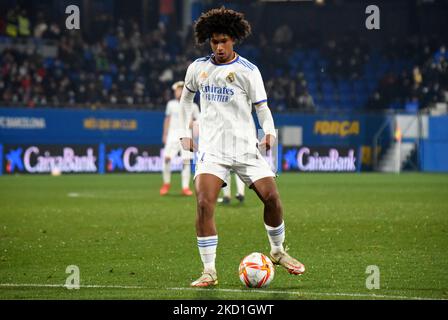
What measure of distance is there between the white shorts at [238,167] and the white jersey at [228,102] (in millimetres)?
50

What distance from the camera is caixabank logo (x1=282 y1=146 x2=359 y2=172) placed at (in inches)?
1342

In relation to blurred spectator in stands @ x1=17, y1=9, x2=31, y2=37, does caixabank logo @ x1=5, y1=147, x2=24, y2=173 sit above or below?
below

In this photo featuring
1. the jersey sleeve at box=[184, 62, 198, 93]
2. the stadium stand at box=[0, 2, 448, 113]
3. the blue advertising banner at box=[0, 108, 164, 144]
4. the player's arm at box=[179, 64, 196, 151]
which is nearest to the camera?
the jersey sleeve at box=[184, 62, 198, 93]

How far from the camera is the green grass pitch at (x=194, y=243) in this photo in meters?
8.34

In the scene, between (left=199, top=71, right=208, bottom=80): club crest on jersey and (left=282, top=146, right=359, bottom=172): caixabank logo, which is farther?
(left=282, top=146, right=359, bottom=172): caixabank logo

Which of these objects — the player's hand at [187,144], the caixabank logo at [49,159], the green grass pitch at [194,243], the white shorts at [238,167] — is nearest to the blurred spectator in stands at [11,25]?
the caixabank logo at [49,159]

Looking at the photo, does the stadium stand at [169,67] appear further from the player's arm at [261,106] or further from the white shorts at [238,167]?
the player's arm at [261,106]

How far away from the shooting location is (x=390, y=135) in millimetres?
35562

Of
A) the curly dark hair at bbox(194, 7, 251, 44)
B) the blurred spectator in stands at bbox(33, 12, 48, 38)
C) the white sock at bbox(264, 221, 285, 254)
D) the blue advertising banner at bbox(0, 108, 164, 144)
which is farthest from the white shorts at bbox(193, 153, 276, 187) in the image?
the blurred spectator in stands at bbox(33, 12, 48, 38)

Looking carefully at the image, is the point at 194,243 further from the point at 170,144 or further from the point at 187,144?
the point at 170,144

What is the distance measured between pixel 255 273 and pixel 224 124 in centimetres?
140

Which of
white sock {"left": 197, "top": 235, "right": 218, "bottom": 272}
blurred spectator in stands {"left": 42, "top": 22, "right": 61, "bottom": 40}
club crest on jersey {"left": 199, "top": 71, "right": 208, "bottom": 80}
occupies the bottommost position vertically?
white sock {"left": 197, "top": 235, "right": 218, "bottom": 272}

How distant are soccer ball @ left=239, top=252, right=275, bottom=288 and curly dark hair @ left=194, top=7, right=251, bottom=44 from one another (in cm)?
205

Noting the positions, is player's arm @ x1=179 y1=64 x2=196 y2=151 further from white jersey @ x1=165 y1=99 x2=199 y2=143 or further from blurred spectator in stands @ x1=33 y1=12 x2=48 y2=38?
blurred spectator in stands @ x1=33 y1=12 x2=48 y2=38
